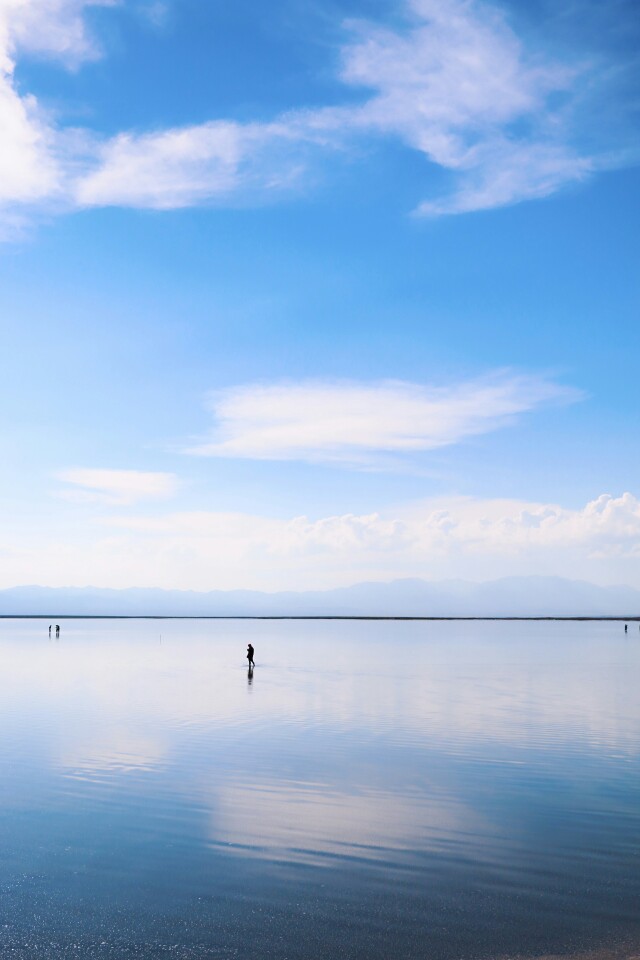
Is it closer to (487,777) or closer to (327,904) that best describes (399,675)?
(487,777)

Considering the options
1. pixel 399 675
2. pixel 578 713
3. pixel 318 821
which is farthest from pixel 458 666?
pixel 318 821

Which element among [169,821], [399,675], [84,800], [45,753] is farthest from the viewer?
[399,675]

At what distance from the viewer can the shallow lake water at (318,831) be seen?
1462 centimetres

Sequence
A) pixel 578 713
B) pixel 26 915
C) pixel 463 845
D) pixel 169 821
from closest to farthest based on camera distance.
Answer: pixel 26 915 → pixel 463 845 → pixel 169 821 → pixel 578 713

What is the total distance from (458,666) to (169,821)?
6843cm

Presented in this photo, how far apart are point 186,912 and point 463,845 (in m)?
8.02

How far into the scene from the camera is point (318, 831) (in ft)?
70.7

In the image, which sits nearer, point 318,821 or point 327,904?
point 327,904

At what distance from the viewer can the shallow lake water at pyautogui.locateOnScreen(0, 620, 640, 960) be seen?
1462 centimetres

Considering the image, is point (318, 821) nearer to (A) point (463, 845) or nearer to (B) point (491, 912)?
(A) point (463, 845)

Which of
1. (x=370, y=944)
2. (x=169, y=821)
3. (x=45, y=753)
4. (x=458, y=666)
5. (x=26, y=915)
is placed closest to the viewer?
(x=370, y=944)

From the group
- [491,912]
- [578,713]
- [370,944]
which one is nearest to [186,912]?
[370,944]

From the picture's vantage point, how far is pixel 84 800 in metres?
24.8

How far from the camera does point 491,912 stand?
51.1 feet
